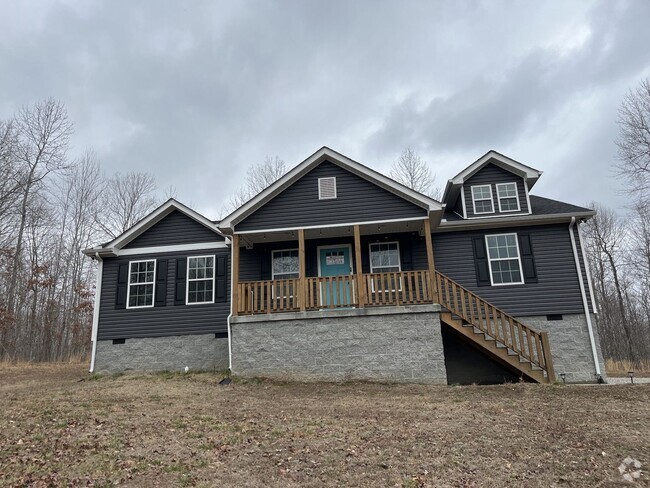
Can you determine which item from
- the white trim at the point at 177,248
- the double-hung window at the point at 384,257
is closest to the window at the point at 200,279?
the white trim at the point at 177,248

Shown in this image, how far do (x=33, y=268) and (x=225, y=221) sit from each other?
1903cm

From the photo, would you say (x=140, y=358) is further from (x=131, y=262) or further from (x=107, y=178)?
(x=107, y=178)

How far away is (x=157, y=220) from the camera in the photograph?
13953 millimetres

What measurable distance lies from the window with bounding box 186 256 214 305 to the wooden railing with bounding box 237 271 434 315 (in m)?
2.47

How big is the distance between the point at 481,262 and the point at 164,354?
33.1 feet

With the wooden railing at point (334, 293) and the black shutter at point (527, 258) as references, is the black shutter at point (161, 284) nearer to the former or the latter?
the wooden railing at point (334, 293)

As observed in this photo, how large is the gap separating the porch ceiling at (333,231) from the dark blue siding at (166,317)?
5.03 ft

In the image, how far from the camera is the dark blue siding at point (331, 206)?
11586 millimetres

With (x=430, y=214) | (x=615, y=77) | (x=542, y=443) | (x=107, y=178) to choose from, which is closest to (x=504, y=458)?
(x=542, y=443)

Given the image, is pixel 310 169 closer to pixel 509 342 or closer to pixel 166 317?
pixel 166 317

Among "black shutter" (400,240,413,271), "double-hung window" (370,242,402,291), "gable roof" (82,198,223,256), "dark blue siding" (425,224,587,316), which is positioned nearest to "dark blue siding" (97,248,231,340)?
"gable roof" (82,198,223,256)

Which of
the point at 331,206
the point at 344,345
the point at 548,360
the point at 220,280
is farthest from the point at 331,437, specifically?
the point at 220,280

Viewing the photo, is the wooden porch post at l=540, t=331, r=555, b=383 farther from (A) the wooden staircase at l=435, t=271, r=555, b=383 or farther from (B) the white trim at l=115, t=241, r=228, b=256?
(B) the white trim at l=115, t=241, r=228, b=256

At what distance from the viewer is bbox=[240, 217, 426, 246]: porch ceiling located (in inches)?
464
